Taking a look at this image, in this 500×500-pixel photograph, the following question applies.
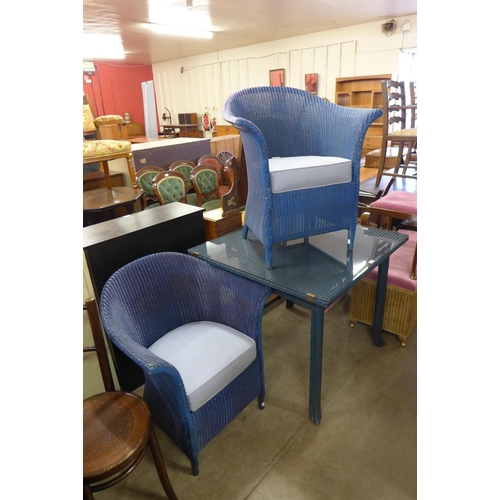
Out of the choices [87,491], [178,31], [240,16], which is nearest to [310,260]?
[87,491]

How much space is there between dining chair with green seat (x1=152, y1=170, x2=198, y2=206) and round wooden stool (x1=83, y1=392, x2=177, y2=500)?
1897 mm

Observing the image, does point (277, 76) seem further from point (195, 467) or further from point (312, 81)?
point (195, 467)

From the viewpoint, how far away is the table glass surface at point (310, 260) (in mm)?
1474

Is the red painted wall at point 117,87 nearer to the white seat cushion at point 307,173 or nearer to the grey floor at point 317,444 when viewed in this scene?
the white seat cushion at point 307,173

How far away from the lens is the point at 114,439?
1.13 m

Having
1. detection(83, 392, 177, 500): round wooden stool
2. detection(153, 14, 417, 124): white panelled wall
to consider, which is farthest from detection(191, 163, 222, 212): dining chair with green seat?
detection(153, 14, 417, 124): white panelled wall

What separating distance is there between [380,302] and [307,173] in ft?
3.07

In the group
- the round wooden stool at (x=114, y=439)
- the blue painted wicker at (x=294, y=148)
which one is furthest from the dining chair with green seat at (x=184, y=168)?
the round wooden stool at (x=114, y=439)

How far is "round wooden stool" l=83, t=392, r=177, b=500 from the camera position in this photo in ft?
3.45
